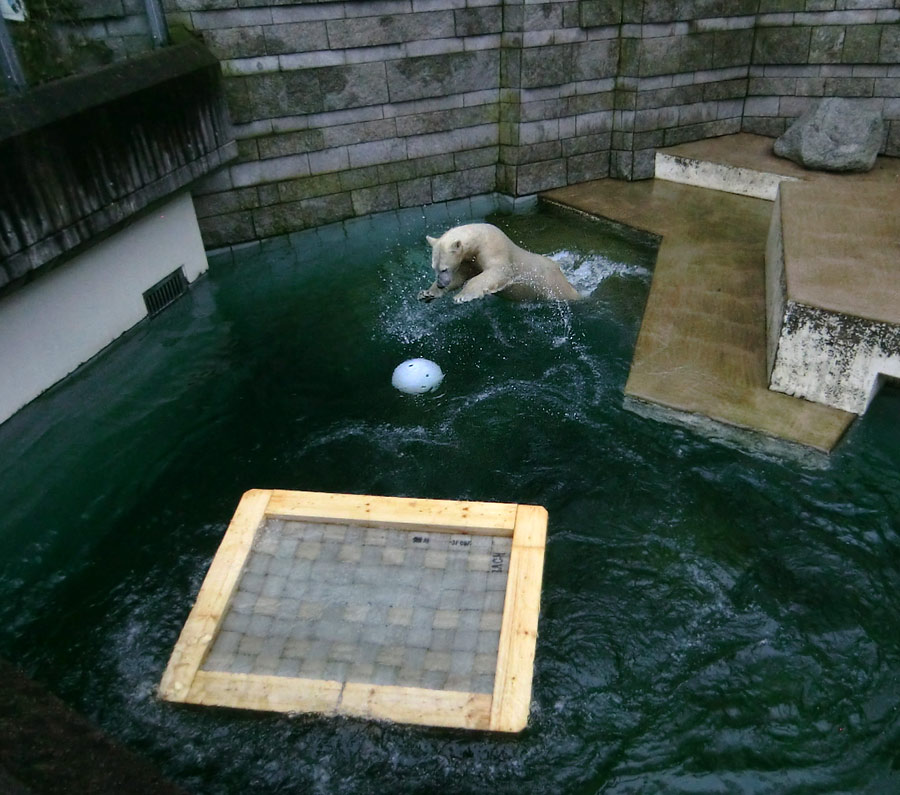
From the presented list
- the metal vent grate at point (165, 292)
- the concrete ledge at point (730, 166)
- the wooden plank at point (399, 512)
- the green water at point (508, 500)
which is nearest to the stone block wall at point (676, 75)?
the concrete ledge at point (730, 166)

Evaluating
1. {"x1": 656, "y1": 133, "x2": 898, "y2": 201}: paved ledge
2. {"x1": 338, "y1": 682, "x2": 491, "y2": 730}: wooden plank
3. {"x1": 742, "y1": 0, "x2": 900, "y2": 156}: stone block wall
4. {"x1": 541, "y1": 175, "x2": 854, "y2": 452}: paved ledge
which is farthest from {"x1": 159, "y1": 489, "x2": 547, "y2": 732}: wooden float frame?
{"x1": 742, "y1": 0, "x2": 900, "y2": 156}: stone block wall

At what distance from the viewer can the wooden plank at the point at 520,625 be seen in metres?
4.07

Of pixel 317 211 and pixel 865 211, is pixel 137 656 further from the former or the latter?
pixel 865 211

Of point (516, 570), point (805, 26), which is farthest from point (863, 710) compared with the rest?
point (805, 26)

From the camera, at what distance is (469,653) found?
14.3ft

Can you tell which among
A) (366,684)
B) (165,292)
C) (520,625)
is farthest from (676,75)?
(366,684)

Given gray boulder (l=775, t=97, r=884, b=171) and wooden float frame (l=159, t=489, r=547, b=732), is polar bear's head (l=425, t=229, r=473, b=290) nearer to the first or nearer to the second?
wooden float frame (l=159, t=489, r=547, b=732)

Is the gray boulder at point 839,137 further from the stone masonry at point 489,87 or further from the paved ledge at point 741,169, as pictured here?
the stone masonry at point 489,87

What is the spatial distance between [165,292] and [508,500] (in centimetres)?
538

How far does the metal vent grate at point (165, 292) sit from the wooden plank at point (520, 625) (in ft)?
18.3

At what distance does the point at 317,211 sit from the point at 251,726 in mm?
7881

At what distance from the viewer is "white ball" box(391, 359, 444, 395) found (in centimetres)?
698

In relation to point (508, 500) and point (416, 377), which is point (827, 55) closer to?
point (416, 377)

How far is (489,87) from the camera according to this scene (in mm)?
10906
